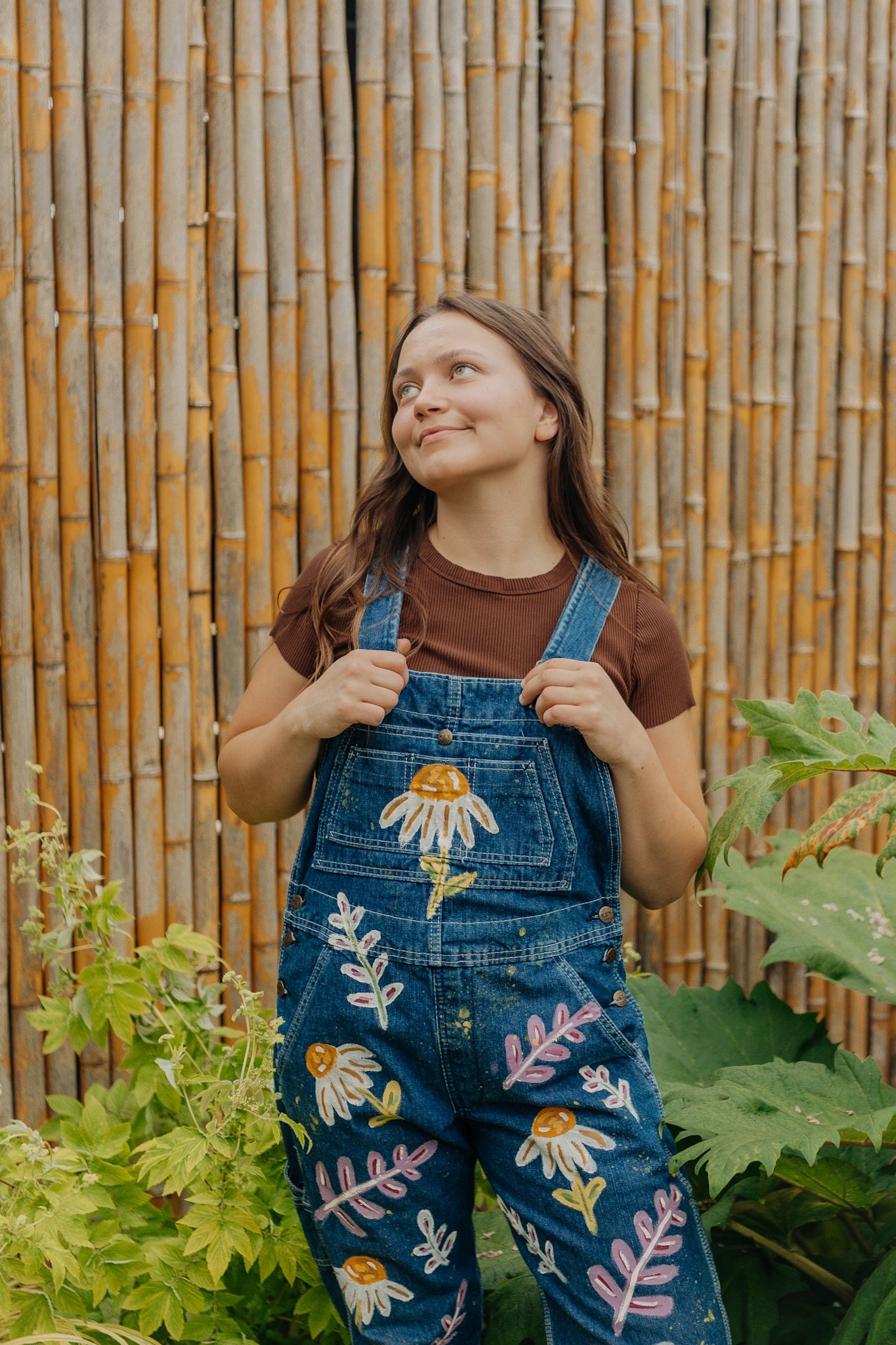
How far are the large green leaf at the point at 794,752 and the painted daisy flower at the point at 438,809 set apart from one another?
0.29 metres

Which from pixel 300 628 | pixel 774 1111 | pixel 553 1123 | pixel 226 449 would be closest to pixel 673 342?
pixel 226 449

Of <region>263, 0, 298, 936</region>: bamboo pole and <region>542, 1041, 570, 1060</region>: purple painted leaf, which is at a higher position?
<region>263, 0, 298, 936</region>: bamboo pole

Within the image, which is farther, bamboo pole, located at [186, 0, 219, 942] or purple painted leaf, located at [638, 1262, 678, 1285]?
bamboo pole, located at [186, 0, 219, 942]

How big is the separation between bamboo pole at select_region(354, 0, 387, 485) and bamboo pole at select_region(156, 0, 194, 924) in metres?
0.36

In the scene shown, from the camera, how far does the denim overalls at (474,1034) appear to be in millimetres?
1415

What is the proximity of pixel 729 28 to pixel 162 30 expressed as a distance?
4.23 ft

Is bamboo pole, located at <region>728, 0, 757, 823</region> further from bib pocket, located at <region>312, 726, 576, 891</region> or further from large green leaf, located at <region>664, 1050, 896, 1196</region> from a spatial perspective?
bib pocket, located at <region>312, 726, 576, 891</region>

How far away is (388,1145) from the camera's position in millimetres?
1453

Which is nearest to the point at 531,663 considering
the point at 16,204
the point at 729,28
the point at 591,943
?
the point at 591,943

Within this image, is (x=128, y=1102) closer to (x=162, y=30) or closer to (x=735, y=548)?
(x=735, y=548)

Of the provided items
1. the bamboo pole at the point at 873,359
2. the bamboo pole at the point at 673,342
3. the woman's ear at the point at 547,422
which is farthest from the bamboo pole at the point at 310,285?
the bamboo pole at the point at 873,359

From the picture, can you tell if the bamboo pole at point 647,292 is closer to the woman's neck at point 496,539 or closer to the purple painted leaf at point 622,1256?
the woman's neck at point 496,539

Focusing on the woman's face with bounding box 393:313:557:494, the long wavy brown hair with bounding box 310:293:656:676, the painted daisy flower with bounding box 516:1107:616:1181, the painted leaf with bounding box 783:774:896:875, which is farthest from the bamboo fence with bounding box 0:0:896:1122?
the painted leaf with bounding box 783:774:896:875

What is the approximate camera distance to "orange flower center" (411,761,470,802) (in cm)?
146
